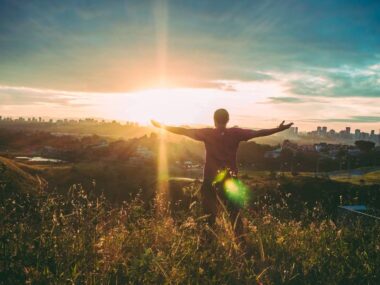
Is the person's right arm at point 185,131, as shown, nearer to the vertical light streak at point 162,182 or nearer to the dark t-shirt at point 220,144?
the dark t-shirt at point 220,144

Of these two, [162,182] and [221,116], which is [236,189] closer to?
[221,116]

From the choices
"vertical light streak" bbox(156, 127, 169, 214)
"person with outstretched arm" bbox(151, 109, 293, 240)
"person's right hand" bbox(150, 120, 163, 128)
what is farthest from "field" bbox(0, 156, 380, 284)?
"person's right hand" bbox(150, 120, 163, 128)

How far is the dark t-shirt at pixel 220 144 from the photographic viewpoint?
25.3 feet

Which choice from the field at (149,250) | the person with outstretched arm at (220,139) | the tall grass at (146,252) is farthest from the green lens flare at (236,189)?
the person with outstretched arm at (220,139)

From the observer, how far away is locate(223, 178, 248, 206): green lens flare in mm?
5898

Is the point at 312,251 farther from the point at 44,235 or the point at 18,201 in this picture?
the point at 18,201

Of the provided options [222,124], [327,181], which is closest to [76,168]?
[327,181]

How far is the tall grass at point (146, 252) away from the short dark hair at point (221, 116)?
229 centimetres

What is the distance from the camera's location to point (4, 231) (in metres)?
4.20

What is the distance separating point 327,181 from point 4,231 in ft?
298

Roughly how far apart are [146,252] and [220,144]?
175 inches

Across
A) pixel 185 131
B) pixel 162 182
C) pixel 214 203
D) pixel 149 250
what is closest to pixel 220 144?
pixel 185 131

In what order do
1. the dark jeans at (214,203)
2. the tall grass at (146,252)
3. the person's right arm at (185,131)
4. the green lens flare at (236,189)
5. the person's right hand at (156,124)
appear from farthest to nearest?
the person's right hand at (156,124) → the person's right arm at (185,131) → the dark jeans at (214,203) → the green lens flare at (236,189) → the tall grass at (146,252)

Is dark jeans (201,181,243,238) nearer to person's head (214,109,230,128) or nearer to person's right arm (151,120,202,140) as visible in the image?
person's right arm (151,120,202,140)
